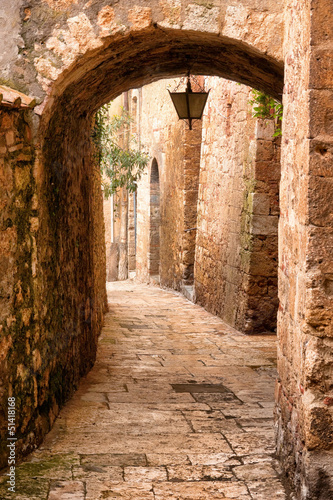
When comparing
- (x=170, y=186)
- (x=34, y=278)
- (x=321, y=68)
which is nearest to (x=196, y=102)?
(x=34, y=278)

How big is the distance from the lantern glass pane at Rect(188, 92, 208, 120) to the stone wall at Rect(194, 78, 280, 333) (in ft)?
2.44

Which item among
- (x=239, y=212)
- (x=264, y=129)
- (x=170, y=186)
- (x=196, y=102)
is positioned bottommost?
(x=239, y=212)

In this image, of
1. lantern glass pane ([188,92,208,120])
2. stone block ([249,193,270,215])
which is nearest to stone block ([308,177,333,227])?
lantern glass pane ([188,92,208,120])

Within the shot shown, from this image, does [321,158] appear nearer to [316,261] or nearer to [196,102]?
[316,261]

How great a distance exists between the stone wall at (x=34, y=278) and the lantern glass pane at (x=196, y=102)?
1.84 m

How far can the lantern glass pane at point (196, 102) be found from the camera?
6.46m

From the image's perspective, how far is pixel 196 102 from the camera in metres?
6.50

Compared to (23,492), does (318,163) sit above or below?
above

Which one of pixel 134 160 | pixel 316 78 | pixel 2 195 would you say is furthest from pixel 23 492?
pixel 134 160

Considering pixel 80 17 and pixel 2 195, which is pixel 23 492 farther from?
pixel 80 17

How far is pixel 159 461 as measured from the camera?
3658mm

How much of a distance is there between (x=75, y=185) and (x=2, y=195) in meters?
1.68

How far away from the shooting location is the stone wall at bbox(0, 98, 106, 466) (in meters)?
3.57

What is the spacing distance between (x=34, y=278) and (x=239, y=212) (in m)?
4.11
